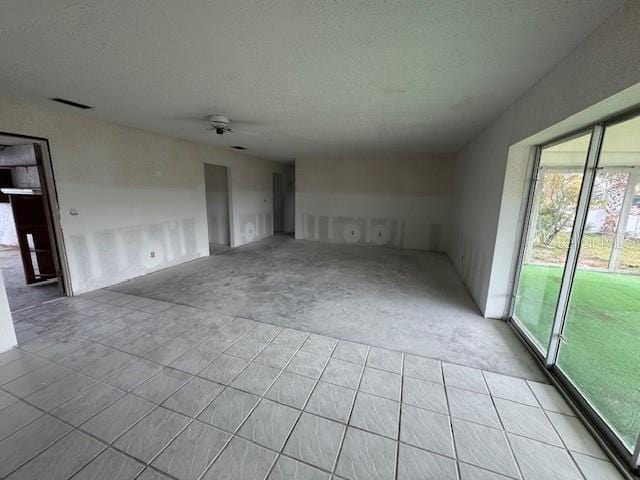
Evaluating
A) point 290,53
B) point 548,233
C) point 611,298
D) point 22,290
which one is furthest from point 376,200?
point 22,290

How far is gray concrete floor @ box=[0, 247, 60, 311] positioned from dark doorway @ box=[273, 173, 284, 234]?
5.66 m

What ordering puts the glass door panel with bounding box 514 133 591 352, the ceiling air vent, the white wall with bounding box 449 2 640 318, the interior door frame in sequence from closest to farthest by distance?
the white wall with bounding box 449 2 640 318 → the glass door panel with bounding box 514 133 591 352 → the ceiling air vent → the interior door frame

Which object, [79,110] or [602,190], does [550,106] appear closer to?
[602,190]

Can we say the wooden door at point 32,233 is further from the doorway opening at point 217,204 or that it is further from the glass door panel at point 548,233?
the glass door panel at point 548,233

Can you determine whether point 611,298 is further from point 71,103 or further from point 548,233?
point 71,103

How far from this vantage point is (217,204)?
271 inches

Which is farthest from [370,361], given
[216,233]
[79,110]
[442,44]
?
[216,233]

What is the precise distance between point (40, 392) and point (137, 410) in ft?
2.60

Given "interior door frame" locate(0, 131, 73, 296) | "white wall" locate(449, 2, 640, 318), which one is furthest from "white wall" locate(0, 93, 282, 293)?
"white wall" locate(449, 2, 640, 318)

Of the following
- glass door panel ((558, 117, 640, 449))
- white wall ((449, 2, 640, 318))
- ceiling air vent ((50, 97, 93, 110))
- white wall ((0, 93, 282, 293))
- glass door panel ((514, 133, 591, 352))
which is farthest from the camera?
white wall ((0, 93, 282, 293))

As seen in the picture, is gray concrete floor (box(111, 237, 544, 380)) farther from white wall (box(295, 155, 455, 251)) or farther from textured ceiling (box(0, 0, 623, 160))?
textured ceiling (box(0, 0, 623, 160))

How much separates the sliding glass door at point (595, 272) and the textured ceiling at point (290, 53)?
0.73 m

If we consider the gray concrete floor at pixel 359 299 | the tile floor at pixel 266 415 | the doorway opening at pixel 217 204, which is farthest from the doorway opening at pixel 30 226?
the doorway opening at pixel 217 204

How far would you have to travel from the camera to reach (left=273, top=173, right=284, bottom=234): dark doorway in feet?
28.9
